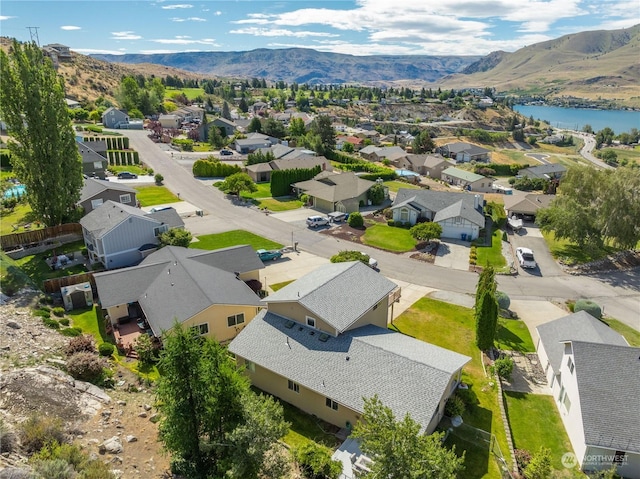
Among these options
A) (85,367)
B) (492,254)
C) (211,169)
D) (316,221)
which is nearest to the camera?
(85,367)

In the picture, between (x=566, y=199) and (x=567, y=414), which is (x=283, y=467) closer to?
(x=567, y=414)

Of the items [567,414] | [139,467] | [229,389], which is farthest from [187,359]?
[567,414]

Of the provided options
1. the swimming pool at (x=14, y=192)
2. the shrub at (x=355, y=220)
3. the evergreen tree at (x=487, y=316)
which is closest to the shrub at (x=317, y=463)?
the evergreen tree at (x=487, y=316)

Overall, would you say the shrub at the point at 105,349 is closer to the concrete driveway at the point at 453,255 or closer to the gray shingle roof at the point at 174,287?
the gray shingle roof at the point at 174,287

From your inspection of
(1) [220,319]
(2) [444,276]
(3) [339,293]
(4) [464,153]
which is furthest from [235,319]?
(4) [464,153]

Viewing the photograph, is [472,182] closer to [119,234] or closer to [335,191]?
[335,191]

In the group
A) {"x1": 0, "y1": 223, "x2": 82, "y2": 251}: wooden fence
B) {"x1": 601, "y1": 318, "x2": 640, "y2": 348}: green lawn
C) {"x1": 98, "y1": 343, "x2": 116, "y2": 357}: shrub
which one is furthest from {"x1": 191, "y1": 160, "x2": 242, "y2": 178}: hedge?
{"x1": 601, "y1": 318, "x2": 640, "y2": 348}: green lawn

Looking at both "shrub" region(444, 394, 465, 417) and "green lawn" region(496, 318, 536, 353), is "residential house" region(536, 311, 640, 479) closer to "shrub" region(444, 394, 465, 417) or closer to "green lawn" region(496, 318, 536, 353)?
"green lawn" region(496, 318, 536, 353)
